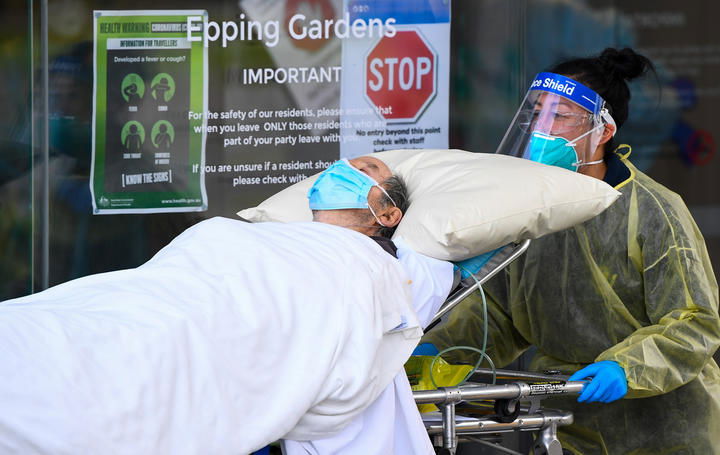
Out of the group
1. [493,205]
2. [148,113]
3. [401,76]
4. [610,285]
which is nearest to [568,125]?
[610,285]

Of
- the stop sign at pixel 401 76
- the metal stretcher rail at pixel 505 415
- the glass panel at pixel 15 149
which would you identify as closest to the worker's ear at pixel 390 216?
the metal stretcher rail at pixel 505 415

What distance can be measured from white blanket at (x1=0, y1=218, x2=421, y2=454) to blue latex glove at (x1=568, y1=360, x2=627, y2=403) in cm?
58

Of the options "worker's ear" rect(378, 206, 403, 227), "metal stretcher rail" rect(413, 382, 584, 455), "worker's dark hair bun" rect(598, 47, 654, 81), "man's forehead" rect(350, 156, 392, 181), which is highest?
"worker's dark hair bun" rect(598, 47, 654, 81)

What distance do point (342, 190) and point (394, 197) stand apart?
0.17m

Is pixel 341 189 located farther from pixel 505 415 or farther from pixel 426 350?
pixel 505 415

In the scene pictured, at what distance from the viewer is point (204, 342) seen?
2174mm

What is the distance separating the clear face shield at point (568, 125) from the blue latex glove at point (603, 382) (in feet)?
2.29

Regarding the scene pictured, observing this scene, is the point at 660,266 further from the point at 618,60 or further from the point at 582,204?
the point at 618,60

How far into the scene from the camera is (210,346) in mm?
2182

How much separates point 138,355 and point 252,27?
8.26 feet

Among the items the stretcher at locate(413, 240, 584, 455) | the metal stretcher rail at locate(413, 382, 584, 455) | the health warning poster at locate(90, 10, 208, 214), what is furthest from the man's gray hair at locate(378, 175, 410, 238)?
the health warning poster at locate(90, 10, 208, 214)

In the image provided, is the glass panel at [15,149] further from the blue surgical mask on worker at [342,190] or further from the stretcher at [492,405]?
the stretcher at [492,405]

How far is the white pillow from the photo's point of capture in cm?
271

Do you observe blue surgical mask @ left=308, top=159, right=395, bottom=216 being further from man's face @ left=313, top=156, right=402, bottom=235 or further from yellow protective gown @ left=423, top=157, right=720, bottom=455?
yellow protective gown @ left=423, top=157, right=720, bottom=455
